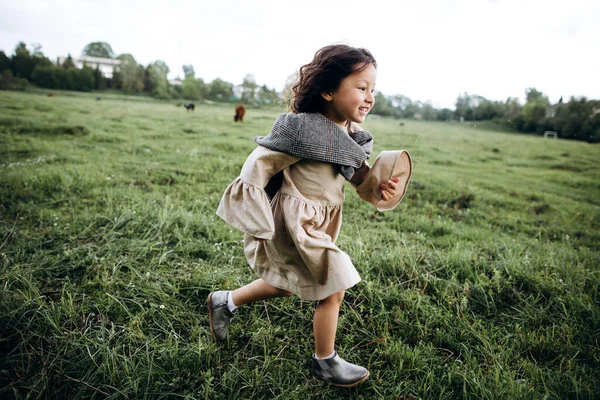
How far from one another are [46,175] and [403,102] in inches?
286

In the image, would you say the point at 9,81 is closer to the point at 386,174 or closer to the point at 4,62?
the point at 4,62

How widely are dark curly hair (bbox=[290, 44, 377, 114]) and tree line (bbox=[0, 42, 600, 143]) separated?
14.7 inches

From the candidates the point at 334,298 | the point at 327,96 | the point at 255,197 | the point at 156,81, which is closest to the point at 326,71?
the point at 327,96

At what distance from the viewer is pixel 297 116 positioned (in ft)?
5.40

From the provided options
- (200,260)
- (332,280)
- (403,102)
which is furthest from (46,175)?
(403,102)

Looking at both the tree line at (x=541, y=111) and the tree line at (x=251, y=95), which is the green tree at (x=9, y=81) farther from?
the tree line at (x=541, y=111)

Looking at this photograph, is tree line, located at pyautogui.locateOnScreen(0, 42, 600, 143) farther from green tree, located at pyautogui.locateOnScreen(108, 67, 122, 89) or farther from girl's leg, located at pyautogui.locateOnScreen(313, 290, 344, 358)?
girl's leg, located at pyautogui.locateOnScreen(313, 290, 344, 358)

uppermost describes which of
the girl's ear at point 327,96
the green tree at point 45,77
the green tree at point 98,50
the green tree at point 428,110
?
the green tree at point 98,50

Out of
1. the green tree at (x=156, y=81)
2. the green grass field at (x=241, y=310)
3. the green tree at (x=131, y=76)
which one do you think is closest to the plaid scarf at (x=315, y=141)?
the green grass field at (x=241, y=310)

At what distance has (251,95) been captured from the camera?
9.13 meters

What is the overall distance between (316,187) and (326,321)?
681 mm

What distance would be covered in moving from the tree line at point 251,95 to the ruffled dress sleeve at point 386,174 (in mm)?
793

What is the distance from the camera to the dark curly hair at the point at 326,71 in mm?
1681

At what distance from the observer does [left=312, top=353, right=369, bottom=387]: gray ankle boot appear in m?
1.70
